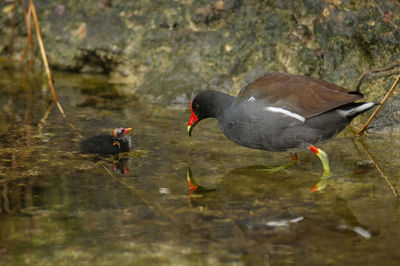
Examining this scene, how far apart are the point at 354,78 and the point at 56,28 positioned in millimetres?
3760

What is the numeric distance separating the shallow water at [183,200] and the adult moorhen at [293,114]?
23 cm

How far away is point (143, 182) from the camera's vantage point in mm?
3871

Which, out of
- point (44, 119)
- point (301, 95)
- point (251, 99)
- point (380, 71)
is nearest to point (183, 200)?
point (251, 99)

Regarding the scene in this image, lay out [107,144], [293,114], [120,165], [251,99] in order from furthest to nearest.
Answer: [107,144]
[120,165]
[251,99]
[293,114]

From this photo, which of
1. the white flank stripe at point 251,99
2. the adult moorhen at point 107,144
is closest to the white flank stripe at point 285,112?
the white flank stripe at point 251,99

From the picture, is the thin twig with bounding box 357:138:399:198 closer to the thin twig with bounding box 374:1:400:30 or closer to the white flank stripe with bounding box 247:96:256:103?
the white flank stripe with bounding box 247:96:256:103

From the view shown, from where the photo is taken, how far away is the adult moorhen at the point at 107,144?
4.47 meters

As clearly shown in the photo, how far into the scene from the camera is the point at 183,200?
356cm

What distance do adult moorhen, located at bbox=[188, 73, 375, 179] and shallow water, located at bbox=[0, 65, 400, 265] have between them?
23cm

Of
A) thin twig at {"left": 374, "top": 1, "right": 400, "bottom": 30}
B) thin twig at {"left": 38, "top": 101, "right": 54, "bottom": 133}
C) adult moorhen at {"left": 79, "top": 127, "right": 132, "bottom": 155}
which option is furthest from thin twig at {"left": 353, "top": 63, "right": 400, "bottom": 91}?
thin twig at {"left": 38, "top": 101, "right": 54, "bottom": 133}

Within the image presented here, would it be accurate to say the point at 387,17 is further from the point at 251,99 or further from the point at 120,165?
the point at 120,165

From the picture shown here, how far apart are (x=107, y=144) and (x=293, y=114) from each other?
151cm

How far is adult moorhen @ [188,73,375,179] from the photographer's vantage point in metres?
4.00

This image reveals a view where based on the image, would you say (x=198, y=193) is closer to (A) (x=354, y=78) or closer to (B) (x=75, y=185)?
(B) (x=75, y=185)
